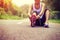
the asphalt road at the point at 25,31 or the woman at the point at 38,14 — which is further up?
the woman at the point at 38,14

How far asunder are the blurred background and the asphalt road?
0.19 ft

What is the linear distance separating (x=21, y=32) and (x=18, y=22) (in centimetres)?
12

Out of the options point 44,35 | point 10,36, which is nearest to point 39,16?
point 44,35

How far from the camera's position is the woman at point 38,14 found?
2105 mm

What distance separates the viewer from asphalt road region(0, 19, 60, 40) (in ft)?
6.82

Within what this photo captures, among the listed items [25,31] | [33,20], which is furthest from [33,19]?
[25,31]

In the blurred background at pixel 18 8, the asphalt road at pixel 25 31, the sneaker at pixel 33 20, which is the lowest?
the asphalt road at pixel 25 31

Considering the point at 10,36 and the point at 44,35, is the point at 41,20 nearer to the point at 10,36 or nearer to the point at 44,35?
the point at 44,35

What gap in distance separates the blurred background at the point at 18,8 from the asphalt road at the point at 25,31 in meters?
0.06

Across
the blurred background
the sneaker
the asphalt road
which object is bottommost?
the asphalt road

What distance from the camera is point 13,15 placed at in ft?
7.11

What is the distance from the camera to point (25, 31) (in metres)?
2.13

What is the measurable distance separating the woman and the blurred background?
0.16 ft

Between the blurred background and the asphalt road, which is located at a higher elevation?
the blurred background
